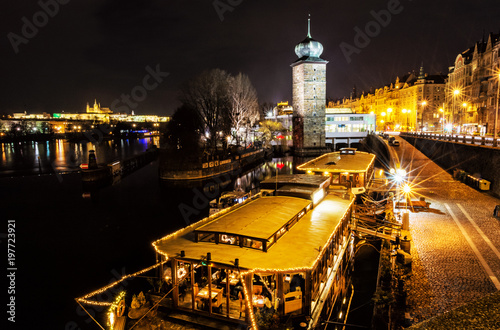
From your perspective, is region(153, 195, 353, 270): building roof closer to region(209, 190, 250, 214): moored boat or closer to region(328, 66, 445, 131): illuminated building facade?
region(209, 190, 250, 214): moored boat

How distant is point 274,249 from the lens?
25.6 feet

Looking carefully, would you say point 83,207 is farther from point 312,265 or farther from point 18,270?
point 312,265

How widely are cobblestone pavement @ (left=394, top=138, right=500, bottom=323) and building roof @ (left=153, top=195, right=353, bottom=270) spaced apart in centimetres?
346

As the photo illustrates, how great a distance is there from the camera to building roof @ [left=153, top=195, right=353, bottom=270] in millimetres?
7097

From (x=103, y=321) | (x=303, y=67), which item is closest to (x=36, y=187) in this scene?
(x=103, y=321)

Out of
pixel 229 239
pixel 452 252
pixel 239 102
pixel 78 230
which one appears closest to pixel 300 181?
pixel 452 252

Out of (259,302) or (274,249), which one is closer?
(259,302)

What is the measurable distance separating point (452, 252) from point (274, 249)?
895 centimetres

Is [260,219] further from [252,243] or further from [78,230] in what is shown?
[78,230]

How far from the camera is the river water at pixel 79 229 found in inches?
516

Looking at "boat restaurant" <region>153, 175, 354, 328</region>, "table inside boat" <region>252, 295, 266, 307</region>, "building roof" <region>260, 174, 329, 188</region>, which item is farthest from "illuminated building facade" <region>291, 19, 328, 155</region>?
"table inside boat" <region>252, 295, 266, 307</region>

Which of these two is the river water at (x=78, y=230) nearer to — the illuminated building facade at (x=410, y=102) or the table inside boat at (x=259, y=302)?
the table inside boat at (x=259, y=302)

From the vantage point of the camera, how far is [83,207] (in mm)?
27078

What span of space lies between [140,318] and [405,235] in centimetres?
1054
